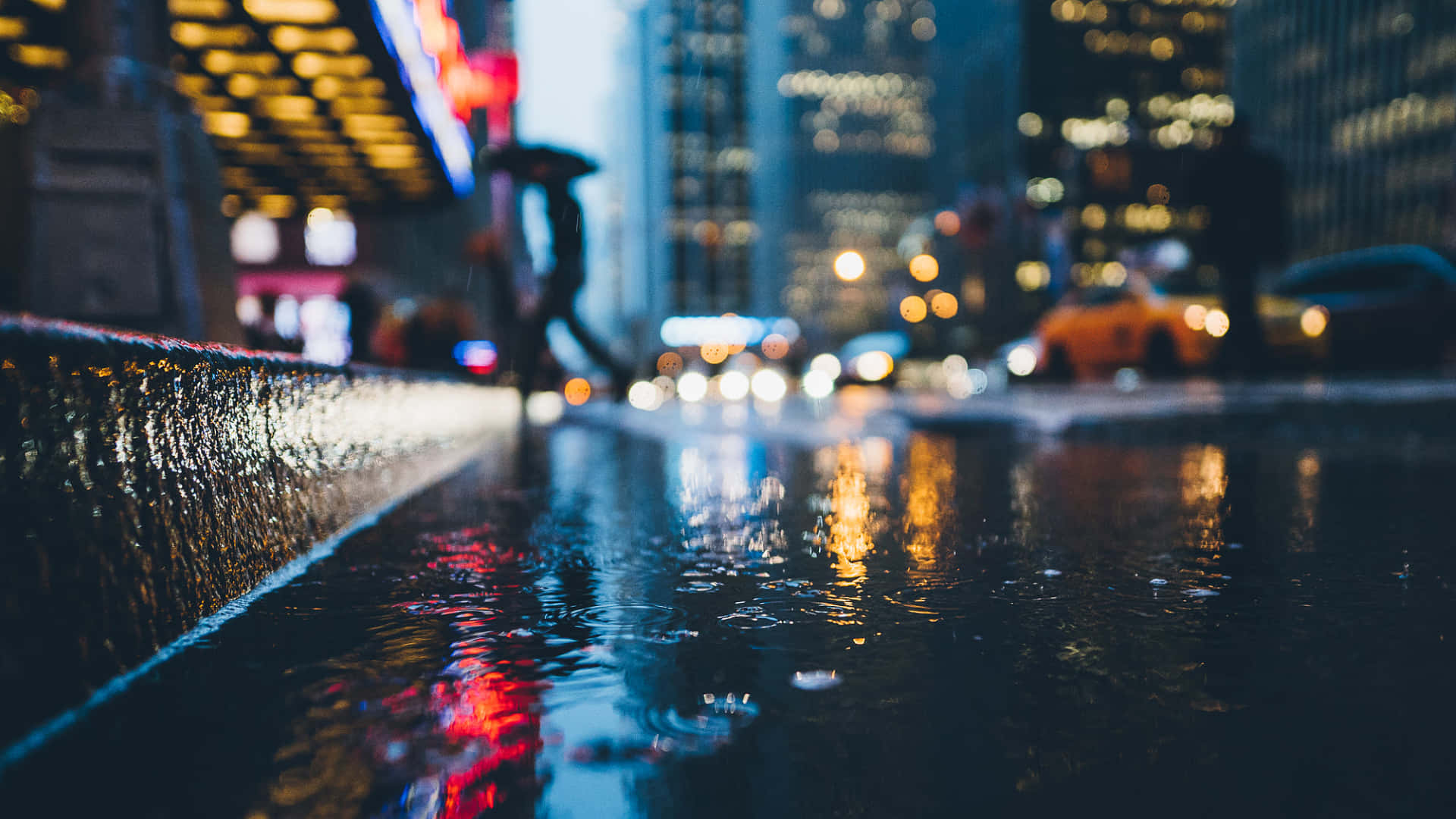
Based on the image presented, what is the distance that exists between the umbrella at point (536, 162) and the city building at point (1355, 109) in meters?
81.6

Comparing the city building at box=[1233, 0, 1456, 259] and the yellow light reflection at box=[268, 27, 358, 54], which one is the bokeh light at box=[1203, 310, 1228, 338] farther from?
the city building at box=[1233, 0, 1456, 259]

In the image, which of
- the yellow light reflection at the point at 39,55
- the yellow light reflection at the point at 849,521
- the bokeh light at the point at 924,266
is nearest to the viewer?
the yellow light reflection at the point at 849,521

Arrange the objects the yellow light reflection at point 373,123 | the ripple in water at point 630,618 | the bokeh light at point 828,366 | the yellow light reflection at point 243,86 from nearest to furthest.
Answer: the ripple in water at point 630,618 < the yellow light reflection at point 243,86 < the yellow light reflection at point 373,123 < the bokeh light at point 828,366

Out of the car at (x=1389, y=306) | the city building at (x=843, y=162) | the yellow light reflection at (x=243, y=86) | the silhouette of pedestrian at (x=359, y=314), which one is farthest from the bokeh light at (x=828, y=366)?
the city building at (x=843, y=162)

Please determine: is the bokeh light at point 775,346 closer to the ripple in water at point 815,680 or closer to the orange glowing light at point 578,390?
the orange glowing light at point 578,390

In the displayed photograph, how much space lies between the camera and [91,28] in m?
7.16

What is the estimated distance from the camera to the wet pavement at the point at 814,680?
1.38 m

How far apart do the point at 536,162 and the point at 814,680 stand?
11371mm

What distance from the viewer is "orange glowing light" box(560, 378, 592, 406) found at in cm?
2609

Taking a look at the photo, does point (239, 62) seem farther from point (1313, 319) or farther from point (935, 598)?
point (935, 598)

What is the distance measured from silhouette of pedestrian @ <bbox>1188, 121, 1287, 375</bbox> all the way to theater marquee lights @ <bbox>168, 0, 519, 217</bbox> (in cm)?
1106

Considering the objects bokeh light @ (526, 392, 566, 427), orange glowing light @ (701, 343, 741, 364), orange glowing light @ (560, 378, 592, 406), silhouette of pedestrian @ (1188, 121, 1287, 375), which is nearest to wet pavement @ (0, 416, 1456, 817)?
bokeh light @ (526, 392, 566, 427)

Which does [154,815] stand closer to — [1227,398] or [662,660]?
[662,660]

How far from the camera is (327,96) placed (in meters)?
19.3
